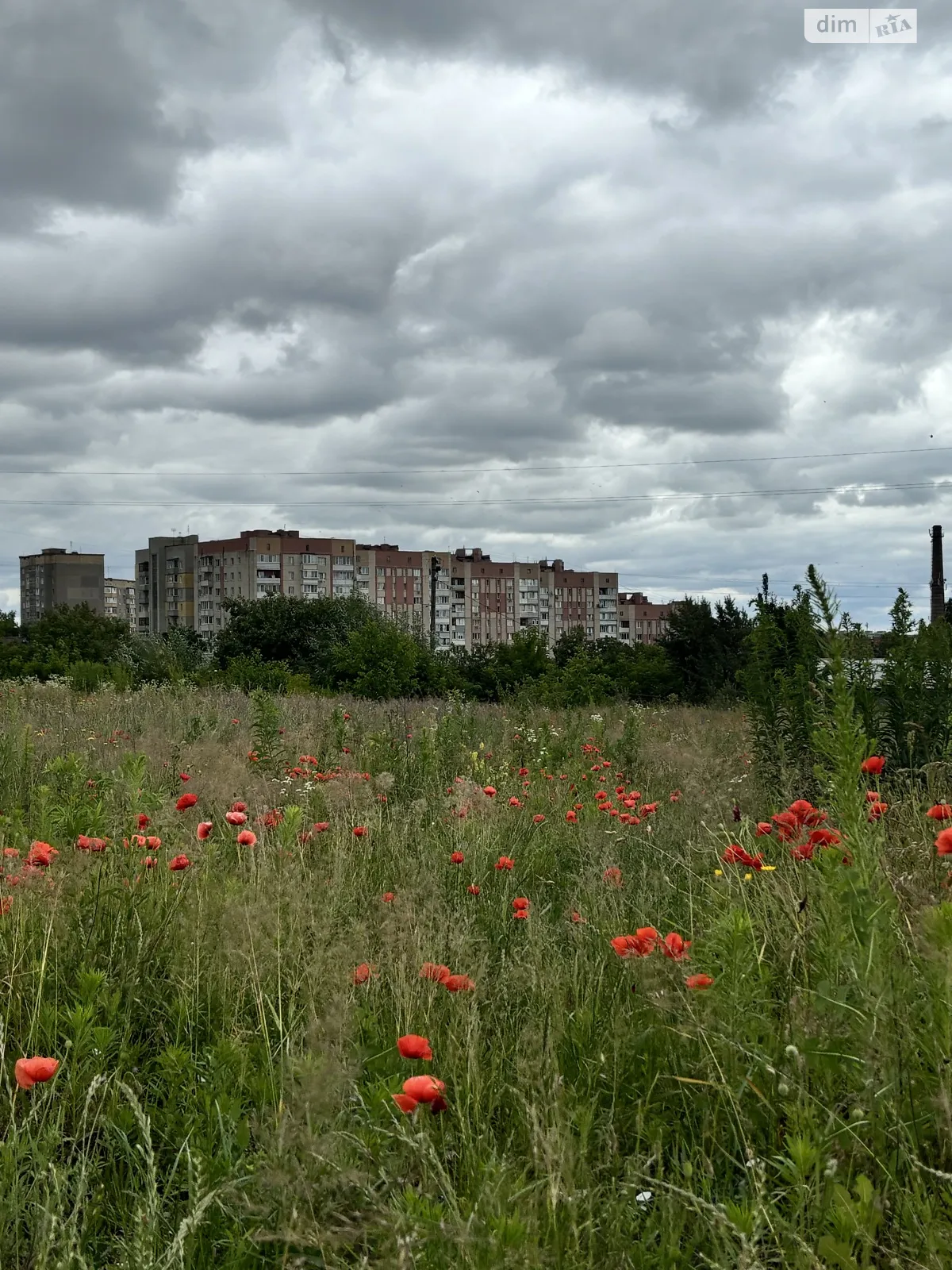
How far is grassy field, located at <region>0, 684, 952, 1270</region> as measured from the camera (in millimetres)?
1813

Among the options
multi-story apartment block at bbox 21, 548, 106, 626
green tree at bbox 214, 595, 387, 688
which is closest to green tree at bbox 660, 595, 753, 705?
green tree at bbox 214, 595, 387, 688

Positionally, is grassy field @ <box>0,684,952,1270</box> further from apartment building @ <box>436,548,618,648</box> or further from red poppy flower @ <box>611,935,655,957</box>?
apartment building @ <box>436,548,618,648</box>

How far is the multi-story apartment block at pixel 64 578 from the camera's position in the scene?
130125 millimetres

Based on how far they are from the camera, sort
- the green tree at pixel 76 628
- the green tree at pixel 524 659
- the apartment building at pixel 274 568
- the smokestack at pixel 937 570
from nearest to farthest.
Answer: the green tree at pixel 524 659
the smokestack at pixel 937 570
the green tree at pixel 76 628
the apartment building at pixel 274 568

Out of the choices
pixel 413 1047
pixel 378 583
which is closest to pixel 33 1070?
pixel 413 1047

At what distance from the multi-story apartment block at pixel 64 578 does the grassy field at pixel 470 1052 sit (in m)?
133

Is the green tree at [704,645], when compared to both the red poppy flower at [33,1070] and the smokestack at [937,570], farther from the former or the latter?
the red poppy flower at [33,1070]

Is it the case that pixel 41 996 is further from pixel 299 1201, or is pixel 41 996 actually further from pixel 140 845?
pixel 299 1201

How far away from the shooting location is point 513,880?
184 inches

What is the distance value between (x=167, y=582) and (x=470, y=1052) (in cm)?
12933

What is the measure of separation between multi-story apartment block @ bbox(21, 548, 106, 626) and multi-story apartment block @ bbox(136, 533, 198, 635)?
5.75m

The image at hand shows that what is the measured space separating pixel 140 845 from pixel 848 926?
2.67m

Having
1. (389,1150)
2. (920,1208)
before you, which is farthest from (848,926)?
(389,1150)

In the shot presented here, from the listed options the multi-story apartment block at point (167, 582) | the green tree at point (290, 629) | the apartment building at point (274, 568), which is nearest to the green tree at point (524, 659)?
the green tree at point (290, 629)
